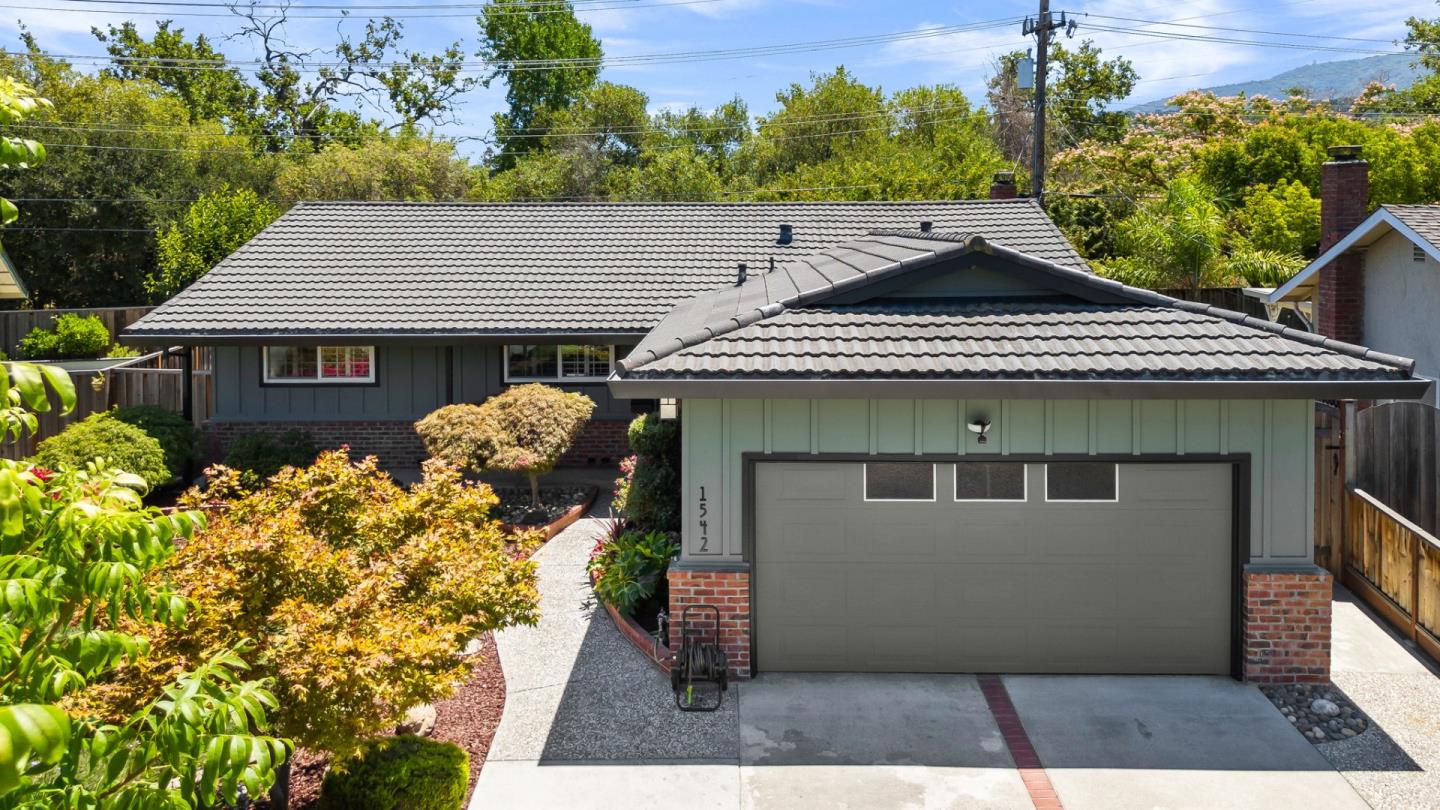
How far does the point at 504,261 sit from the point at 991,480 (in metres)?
13.0

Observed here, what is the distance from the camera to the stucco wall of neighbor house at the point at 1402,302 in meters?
15.4

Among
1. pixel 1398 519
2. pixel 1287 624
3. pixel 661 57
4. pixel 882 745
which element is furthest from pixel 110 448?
pixel 661 57

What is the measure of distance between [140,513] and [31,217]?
4068cm

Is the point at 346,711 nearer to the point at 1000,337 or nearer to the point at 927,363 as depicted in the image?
the point at 927,363

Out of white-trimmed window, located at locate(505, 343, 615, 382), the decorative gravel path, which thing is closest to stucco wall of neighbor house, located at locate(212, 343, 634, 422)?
white-trimmed window, located at locate(505, 343, 615, 382)

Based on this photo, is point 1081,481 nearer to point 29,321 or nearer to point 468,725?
point 468,725

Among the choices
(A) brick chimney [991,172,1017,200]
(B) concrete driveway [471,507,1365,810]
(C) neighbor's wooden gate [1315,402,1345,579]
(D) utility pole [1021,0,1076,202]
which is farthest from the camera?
(D) utility pole [1021,0,1076,202]

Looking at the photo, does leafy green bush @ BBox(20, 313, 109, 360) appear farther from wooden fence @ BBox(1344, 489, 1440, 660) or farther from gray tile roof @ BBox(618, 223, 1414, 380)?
wooden fence @ BBox(1344, 489, 1440, 660)

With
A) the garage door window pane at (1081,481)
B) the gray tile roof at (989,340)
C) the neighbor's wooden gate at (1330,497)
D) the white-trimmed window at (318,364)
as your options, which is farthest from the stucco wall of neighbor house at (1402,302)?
the white-trimmed window at (318,364)

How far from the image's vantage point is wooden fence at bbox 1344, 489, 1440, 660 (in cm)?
1067

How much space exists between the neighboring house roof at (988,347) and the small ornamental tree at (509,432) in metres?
3.77

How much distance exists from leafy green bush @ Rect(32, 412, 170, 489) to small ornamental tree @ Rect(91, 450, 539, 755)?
872 centimetres

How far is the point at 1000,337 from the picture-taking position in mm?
10328

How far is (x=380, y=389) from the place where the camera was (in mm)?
19500
